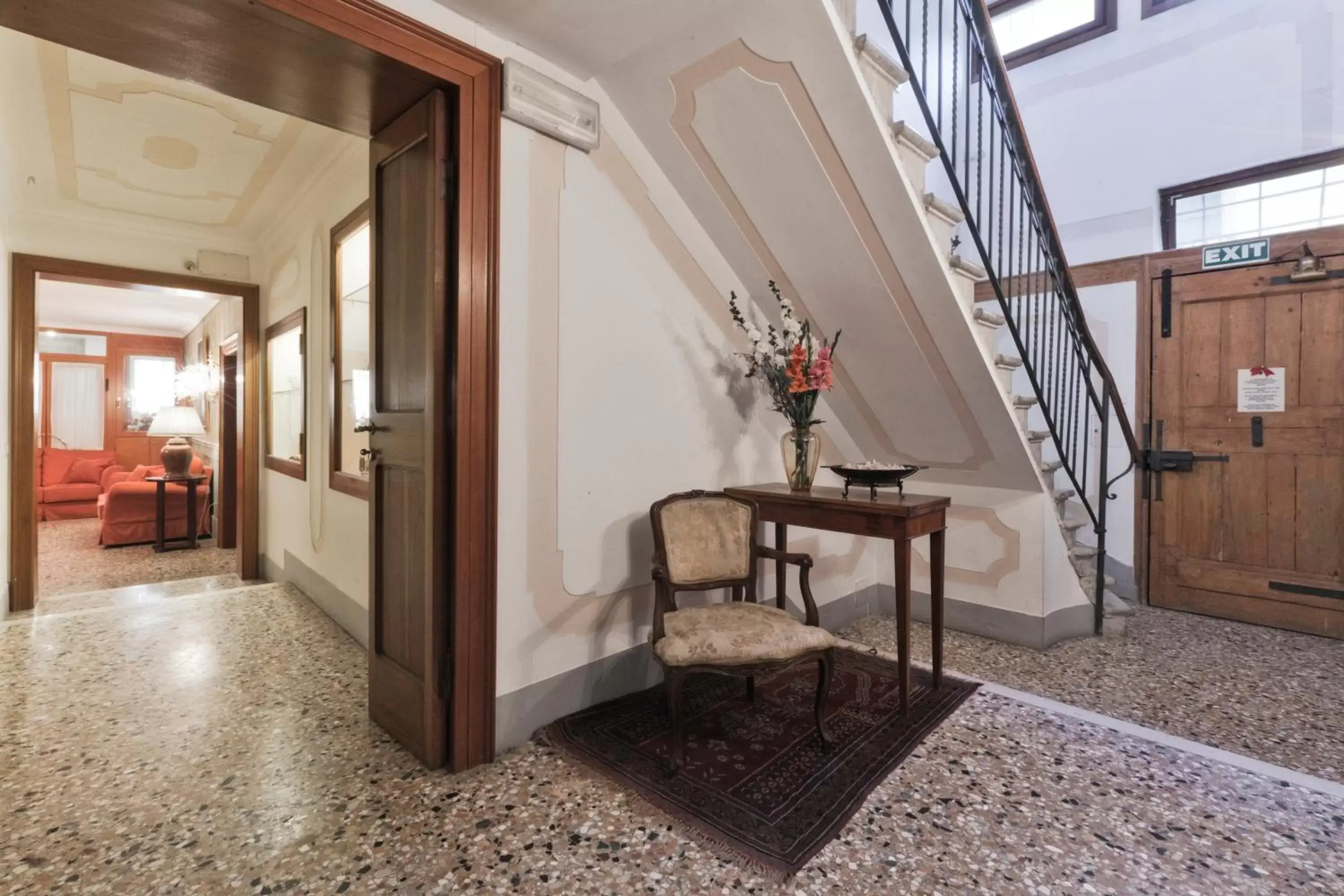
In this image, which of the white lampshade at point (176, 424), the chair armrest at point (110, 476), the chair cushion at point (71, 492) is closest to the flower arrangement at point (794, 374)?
the white lampshade at point (176, 424)

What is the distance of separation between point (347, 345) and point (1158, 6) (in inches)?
209

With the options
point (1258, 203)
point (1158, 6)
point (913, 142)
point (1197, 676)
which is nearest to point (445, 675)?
point (913, 142)

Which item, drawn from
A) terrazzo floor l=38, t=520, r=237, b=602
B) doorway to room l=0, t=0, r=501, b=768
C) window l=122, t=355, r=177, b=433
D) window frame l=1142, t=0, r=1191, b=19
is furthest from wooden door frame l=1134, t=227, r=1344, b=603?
window l=122, t=355, r=177, b=433

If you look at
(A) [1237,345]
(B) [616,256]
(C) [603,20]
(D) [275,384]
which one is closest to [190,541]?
(D) [275,384]

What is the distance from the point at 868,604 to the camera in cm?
375

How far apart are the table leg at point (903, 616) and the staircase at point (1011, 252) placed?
0.99 meters

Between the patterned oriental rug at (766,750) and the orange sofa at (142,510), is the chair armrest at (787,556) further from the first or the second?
the orange sofa at (142,510)

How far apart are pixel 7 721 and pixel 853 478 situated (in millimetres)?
3359

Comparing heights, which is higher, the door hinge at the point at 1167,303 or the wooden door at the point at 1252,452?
the door hinge at the point at 1167,303

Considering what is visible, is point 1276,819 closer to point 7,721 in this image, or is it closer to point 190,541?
point 7,721

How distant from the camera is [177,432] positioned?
19.2ft

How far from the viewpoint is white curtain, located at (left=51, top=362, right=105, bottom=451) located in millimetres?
8531

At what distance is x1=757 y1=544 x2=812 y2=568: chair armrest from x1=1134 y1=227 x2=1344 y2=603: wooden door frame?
114 inches

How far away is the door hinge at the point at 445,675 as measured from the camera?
1.97 m
